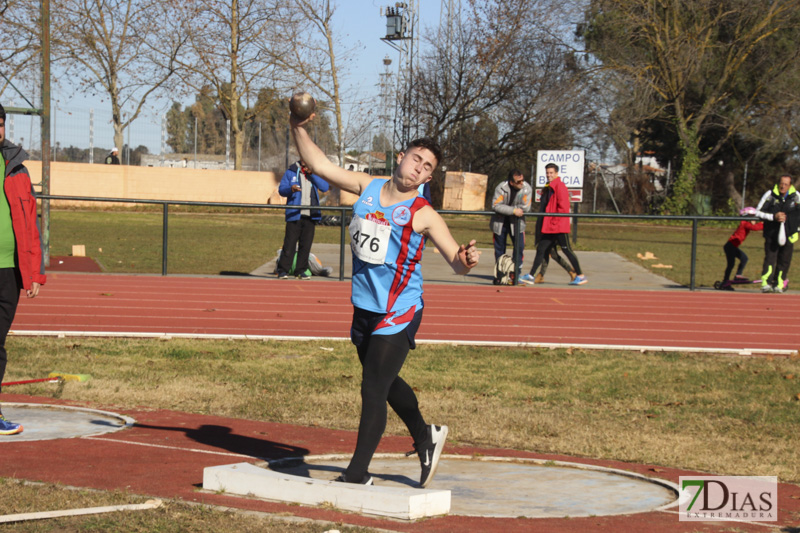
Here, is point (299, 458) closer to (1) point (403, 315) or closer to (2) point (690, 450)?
(1) point (403, 315)

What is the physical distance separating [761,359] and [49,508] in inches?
325

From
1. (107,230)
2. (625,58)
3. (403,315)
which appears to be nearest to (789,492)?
(403,315)

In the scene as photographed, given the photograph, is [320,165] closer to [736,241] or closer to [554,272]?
[736,241]

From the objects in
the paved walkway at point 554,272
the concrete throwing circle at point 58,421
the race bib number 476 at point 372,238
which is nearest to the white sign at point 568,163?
the paved walkway at point 554,272

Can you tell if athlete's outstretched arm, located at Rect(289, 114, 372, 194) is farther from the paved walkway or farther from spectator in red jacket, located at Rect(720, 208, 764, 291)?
spectator in red jacket, located at Rect(720, 208, 764, 291)

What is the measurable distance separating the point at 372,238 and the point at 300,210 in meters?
10.4

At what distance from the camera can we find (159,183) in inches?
1608

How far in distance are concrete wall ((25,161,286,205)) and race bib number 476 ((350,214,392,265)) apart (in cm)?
3414

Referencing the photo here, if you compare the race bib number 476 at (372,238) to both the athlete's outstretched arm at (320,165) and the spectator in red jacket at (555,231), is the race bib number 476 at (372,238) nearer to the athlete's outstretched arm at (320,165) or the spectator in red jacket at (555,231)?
the athlete's outstretched arm at (320,165)

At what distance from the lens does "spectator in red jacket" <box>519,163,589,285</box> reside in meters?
16.5

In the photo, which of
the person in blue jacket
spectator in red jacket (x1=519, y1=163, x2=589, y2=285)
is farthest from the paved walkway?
the person in blue jacket

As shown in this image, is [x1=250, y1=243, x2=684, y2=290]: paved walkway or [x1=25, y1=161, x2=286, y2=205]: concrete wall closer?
[x1=250, y1=243, x2=684, y2=290]: paved walkway

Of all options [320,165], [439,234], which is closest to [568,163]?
[320,165]

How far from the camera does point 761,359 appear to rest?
34.6 ft
